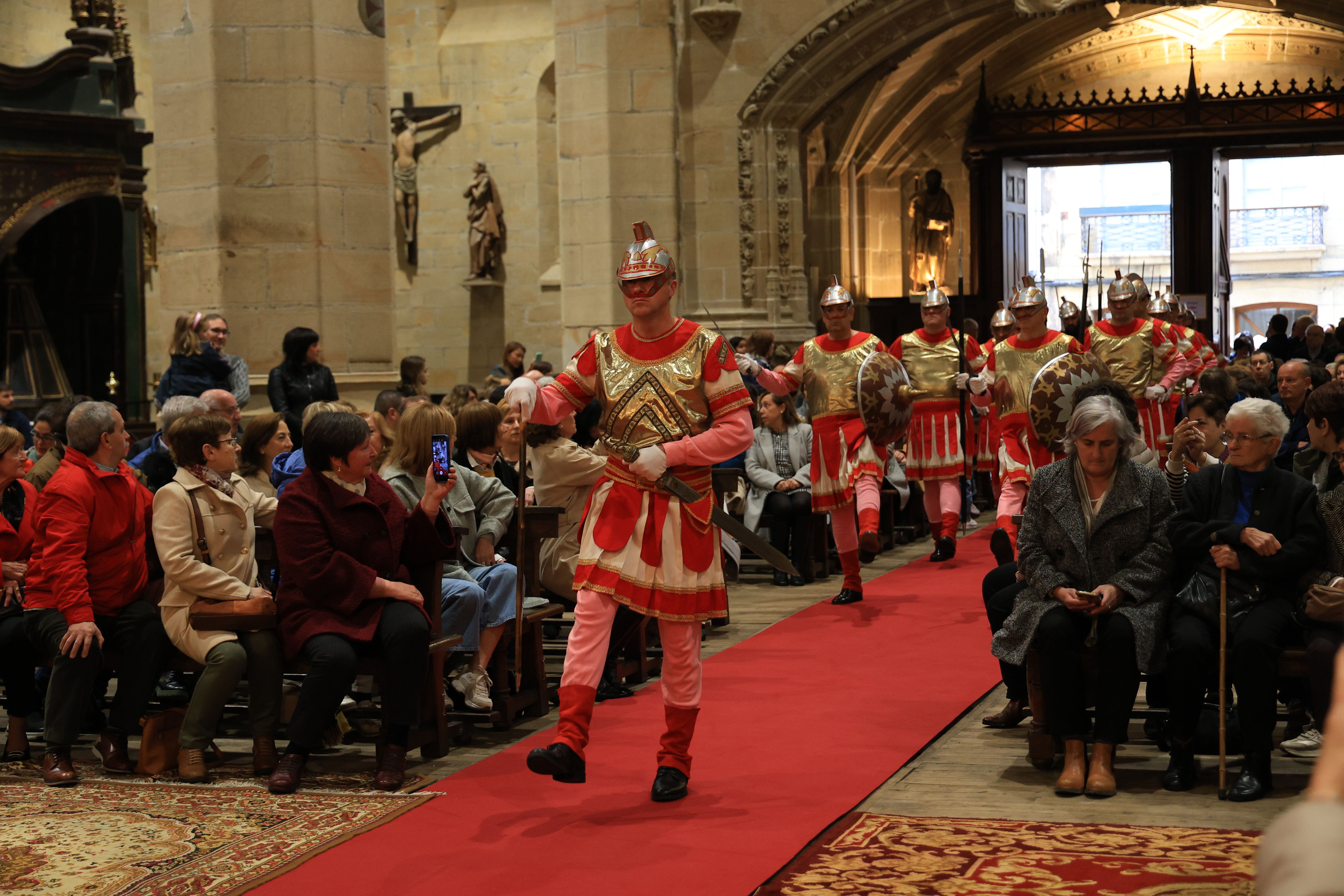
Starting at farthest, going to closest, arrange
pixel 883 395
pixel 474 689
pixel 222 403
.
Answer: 1. pixel 883 395
2. pixel 222 403
3. pixel 474 689

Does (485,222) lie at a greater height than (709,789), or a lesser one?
greater

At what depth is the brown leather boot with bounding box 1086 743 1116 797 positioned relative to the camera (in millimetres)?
4547

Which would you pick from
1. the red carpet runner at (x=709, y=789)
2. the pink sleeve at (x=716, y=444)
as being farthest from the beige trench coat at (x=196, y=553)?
the pink sleeve at (x=716, y=444)

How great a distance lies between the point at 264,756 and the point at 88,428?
1261 mm

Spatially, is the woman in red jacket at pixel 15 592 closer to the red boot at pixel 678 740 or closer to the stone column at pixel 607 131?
the red boot at pixel 678 740

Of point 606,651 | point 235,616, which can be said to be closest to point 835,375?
point 606,651

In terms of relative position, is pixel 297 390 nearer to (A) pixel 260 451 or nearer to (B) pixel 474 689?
(A) pixel 260 451

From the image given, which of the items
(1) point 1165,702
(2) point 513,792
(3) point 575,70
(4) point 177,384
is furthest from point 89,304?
(1) point 1165,702

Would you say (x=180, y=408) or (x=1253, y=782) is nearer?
(x=1253, y=782)

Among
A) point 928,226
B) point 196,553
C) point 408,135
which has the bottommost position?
point 196,553

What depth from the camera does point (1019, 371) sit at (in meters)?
8.06

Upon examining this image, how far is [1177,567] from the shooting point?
15.8 feet

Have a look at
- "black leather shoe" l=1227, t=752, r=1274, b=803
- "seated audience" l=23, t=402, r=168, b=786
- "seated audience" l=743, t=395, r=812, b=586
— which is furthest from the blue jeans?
"seated audience" l=743, t=395, r=812, b=586

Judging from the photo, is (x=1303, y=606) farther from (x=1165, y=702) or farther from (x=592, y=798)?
(x=592, y=798)
